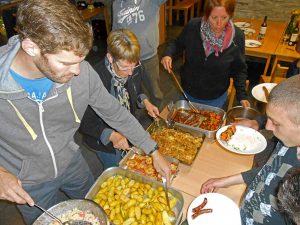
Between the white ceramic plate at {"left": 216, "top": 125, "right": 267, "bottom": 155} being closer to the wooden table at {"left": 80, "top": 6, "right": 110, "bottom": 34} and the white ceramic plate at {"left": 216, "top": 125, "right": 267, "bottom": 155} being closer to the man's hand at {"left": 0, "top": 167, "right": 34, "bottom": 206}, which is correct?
the man's hand at {"left": 0, "top": 167, "right": 34, "bottom": 206}

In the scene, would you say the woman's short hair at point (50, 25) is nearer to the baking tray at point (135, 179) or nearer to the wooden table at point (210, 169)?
the baking tray at point (135, 179)

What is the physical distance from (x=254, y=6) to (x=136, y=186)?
463cm

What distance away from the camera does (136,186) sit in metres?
1.47

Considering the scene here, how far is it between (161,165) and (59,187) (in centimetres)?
72

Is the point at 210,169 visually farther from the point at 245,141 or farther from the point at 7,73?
the point at 7,73

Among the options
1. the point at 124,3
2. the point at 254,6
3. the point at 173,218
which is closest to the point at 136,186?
the point at 173,218

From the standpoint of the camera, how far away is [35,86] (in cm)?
116

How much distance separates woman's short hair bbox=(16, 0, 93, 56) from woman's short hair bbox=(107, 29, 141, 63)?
Result: 2.21 ft

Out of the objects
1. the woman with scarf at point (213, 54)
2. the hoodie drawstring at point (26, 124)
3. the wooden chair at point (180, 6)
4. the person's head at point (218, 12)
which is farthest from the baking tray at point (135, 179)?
the wooden chair at point (180, 6)

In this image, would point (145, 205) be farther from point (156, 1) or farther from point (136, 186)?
point (156, 1)

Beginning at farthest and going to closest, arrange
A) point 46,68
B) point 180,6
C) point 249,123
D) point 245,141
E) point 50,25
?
point 180,6, point 249,123, point 245,141, point 46,68, point 50,25

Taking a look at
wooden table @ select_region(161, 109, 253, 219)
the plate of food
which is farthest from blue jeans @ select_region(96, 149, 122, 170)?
the plate of food

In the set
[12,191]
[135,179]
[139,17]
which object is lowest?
[135,179]

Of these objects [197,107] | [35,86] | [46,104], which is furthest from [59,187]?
[197,107]
